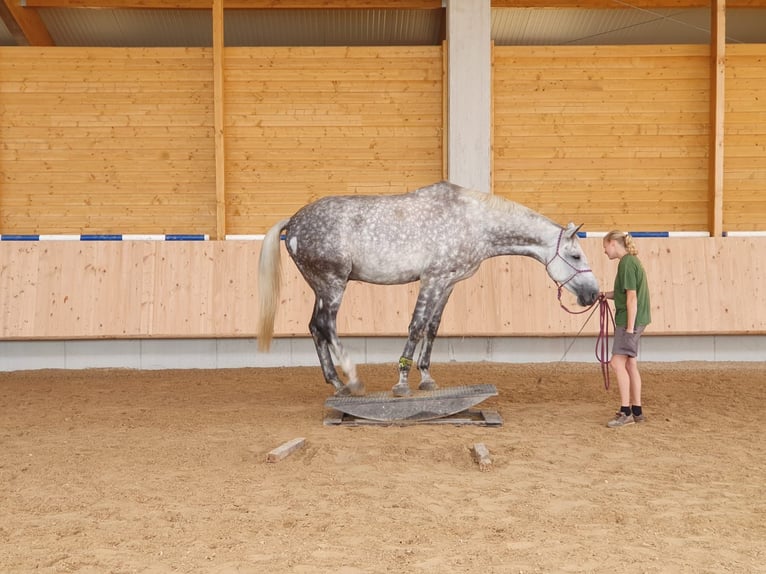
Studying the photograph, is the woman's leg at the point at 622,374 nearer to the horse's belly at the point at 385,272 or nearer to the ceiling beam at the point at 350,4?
the horse's belly at the point at 385,272

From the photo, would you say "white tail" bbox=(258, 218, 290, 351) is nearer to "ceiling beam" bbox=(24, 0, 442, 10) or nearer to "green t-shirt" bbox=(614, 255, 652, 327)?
"green t-shirt" bbox=(614, 255, 652, 327)

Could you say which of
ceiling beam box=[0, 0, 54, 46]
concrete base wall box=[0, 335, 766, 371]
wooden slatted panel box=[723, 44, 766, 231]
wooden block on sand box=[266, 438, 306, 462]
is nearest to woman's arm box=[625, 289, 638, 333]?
wooden block on sand box=[266, 438, 306, 462]

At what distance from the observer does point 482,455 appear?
5020 millimetres

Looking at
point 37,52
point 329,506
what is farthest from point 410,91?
point 329,506

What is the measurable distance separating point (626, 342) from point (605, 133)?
6161 mm

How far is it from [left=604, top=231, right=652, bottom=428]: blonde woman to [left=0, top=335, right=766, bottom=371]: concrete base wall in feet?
12.9

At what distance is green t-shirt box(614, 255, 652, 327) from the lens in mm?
6062

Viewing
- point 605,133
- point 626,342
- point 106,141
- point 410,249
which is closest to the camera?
point 626,342

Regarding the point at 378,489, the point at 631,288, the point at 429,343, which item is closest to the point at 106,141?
the point at 429,343

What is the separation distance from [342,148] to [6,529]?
334 inches

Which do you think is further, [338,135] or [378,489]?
[338,135]

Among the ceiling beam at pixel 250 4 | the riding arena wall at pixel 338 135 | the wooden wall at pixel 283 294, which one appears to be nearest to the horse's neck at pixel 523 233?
the wooden wall at pixel 283 294

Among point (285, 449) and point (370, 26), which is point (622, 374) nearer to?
point (285, 449)

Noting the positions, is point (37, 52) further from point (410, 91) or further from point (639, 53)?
point (639, 53)
